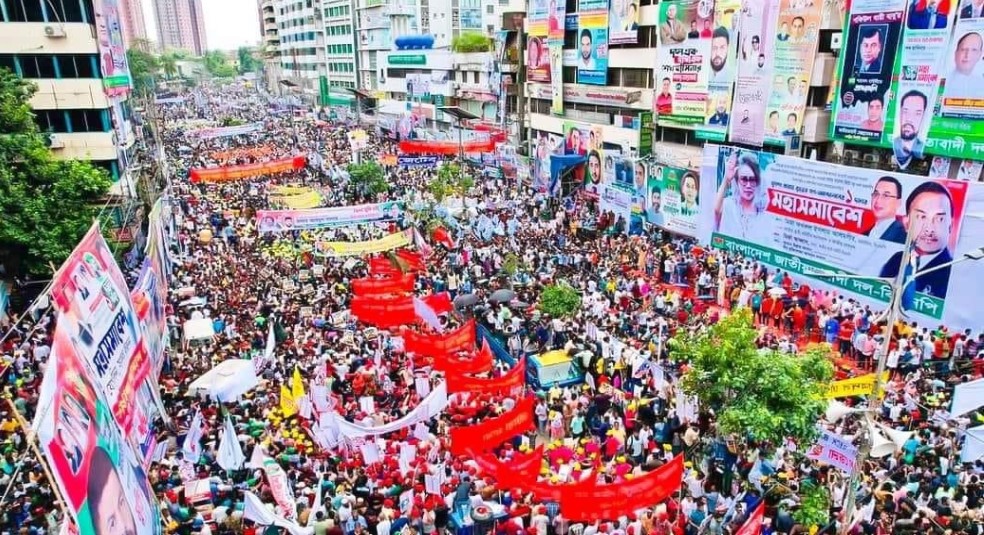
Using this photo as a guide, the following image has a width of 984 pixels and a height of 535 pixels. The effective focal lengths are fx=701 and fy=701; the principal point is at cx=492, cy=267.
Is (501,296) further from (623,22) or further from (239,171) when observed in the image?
(239,171)

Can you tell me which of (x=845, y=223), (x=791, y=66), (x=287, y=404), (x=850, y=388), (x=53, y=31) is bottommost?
(x=287, y=404)

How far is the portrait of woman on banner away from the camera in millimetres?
21628

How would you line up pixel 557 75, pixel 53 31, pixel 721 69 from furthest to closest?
1. pixel 557 75
2. pixel 721 69
3. pixel 53 31

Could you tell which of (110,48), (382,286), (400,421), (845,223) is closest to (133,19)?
(110,48)


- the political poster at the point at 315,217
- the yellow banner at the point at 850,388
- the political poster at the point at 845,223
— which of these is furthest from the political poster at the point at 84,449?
the political poster at the point at 315,217

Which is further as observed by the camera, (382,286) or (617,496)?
(382,286)

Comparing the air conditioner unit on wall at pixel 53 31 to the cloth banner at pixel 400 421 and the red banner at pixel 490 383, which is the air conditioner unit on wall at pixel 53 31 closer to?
the cloth banner at pixel 400 421

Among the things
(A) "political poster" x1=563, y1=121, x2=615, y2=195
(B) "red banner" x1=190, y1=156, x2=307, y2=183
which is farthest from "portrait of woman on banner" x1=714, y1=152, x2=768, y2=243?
(B) "red banner" x1=190, y1=156, x2=307, y2=183

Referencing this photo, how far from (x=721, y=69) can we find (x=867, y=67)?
5951mm

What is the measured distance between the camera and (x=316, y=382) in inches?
563

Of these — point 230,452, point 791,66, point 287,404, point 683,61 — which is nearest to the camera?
point 230,452

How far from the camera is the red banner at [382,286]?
764 inches

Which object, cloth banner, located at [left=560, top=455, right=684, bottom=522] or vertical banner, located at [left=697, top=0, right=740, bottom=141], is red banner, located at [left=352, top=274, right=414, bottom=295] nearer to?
cloth banner, located at [left=560, top=455, right=684, bottom=522]

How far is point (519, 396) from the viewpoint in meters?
14.0
